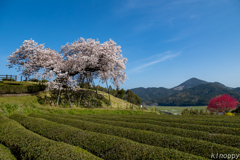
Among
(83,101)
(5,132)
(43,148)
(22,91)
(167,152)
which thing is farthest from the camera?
(83,101)

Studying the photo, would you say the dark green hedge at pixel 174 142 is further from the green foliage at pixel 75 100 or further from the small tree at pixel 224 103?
the small tree at pixel 224 103

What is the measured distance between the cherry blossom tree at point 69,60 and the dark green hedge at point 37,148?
17693 millimetres

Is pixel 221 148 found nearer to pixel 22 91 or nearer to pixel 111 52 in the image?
pixel 111 52

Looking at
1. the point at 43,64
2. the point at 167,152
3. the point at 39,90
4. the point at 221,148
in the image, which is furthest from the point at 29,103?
the point at 221,148

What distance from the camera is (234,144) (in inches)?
267

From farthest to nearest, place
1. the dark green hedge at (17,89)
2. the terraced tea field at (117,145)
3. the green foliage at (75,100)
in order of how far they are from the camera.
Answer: the green foliage at (75,100) < the dark green hedge at (17,89) < the terraced tea field at (117,145)

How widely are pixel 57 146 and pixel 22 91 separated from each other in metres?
22.2

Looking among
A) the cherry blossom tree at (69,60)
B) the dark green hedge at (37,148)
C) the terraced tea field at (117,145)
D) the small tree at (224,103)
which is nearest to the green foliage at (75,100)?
the cherry blossom tree at (69,60)

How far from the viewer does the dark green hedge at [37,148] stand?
567cm

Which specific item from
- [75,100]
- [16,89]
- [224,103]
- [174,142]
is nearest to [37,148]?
[174,142]

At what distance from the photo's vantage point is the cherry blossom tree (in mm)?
26359

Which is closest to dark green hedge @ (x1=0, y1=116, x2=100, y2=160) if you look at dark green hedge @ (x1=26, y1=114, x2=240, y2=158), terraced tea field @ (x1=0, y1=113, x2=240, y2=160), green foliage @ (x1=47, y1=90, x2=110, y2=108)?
terraced tea field @ (x1=0, y1=113, x2=240, y2=160)

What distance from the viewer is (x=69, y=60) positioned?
28203 millimetres

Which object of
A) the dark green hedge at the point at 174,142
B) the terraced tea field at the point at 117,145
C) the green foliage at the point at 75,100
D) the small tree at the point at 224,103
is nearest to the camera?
the terraced tea field at the point at 117,145
